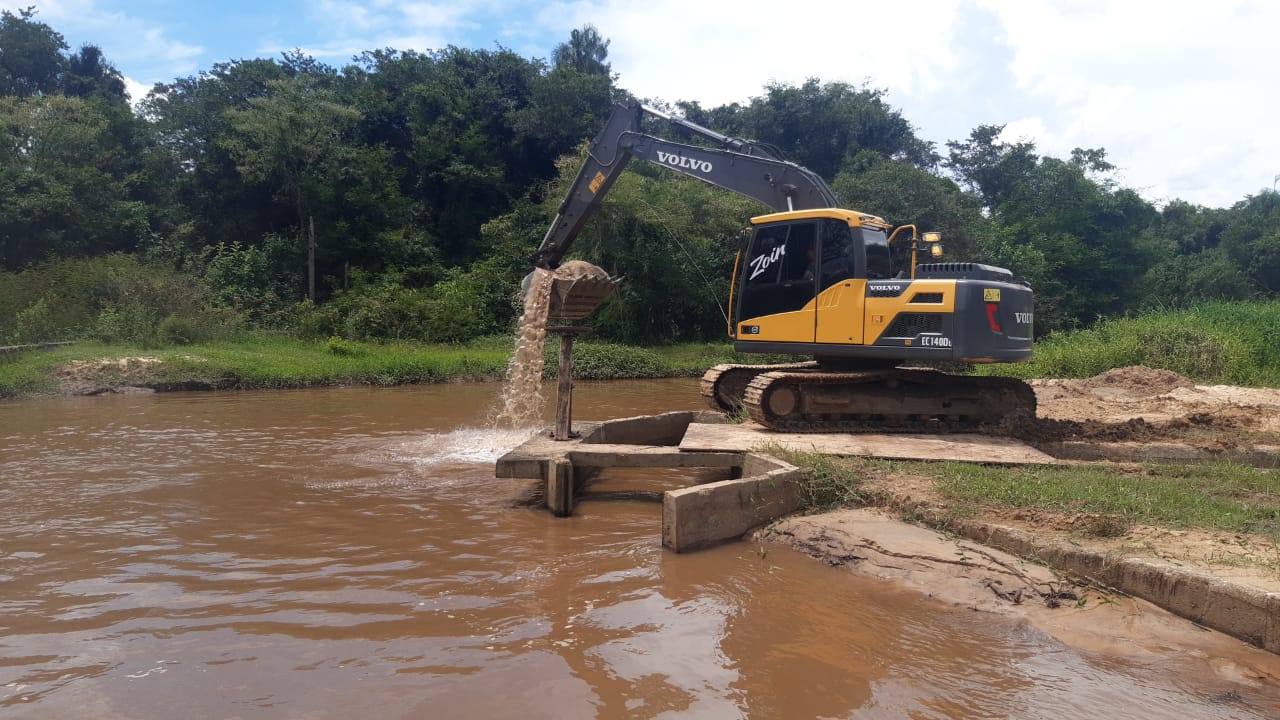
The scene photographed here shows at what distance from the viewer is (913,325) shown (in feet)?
27.3

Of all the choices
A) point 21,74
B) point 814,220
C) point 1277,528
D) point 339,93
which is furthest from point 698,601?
point 21,74

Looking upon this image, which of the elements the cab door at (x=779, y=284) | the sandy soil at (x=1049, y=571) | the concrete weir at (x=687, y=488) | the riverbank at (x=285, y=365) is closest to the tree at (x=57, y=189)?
the riverbank at (x=285, y=365)

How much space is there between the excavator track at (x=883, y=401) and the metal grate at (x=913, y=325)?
0.60 m

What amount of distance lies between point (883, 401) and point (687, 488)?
3813mm

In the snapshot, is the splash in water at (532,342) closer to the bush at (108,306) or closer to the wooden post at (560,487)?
the wooden post at (560,487)

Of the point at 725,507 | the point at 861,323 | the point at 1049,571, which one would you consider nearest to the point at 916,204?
the point at 861,323

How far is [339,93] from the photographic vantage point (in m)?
33.8

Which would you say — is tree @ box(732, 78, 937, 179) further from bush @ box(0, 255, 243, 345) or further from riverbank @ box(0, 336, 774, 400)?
bush @ box(0, 255, 243, 345)

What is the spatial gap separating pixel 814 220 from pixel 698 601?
5107 millimetres

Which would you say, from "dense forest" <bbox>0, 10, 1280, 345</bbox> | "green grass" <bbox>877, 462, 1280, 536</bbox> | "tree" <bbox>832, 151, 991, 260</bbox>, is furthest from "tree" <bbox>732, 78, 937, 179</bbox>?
"green grass" <bbox>877, 462, 1280, 536</bbox>

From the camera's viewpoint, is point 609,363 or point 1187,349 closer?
point 1187,349

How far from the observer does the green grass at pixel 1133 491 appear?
17.3 feet

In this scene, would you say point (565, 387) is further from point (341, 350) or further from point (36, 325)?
point (36, 325)

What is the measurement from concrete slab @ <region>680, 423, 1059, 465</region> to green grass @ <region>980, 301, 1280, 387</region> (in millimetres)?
9593
